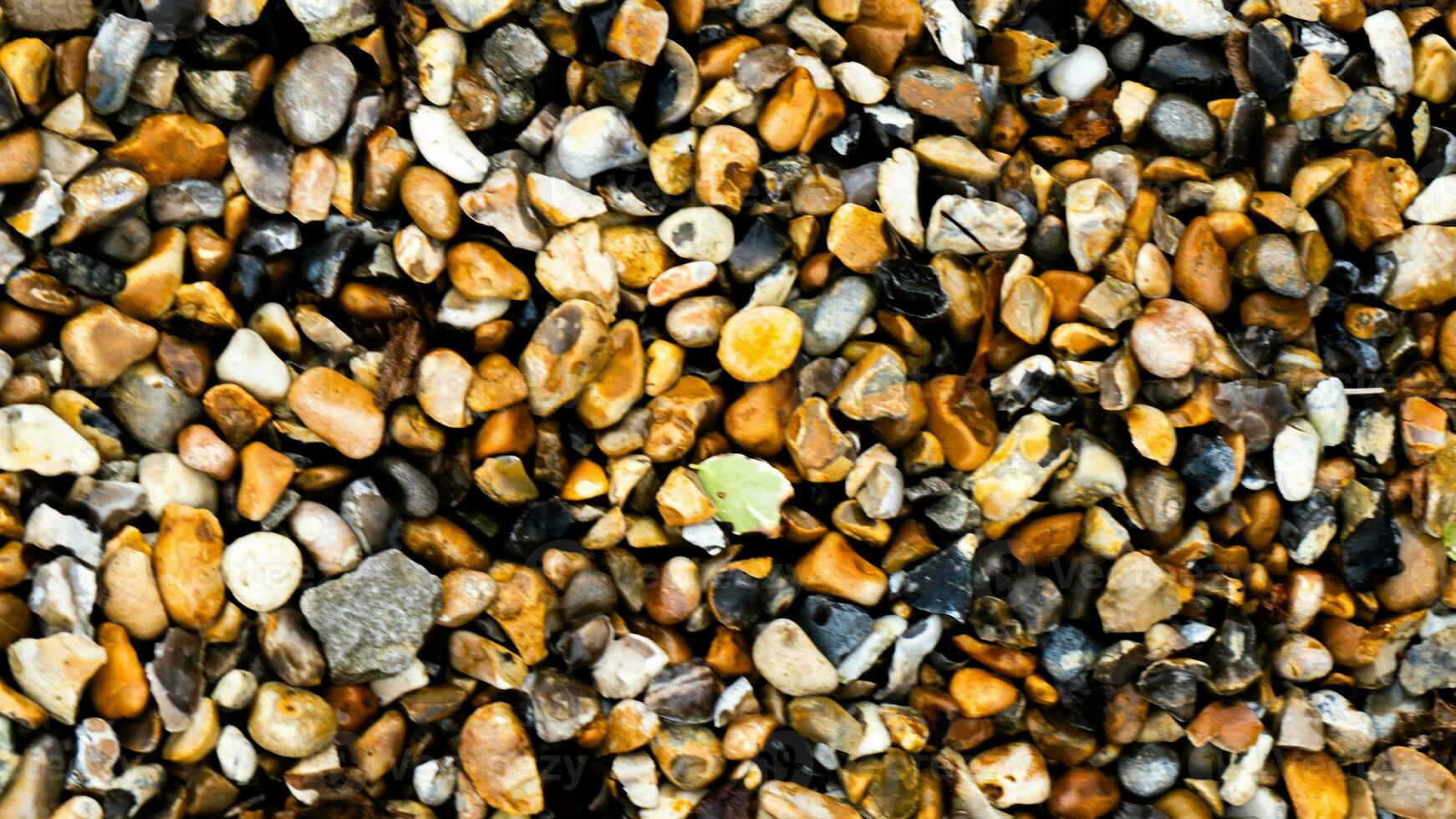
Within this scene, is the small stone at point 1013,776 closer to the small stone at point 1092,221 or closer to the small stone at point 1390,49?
the small stone at point 1092,221

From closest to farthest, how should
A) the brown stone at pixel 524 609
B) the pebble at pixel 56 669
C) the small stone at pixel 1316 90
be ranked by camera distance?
the pebble at pixel 56 669
the brown stone at pixel 524 609
the small stone at pixel 1316 90

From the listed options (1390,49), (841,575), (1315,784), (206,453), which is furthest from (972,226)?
(206,453)

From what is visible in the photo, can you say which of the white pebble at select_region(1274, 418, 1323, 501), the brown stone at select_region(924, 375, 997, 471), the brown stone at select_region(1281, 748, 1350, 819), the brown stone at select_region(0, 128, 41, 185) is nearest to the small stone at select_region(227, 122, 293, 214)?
the brown stone at select_region(0, 128, 41, 185)

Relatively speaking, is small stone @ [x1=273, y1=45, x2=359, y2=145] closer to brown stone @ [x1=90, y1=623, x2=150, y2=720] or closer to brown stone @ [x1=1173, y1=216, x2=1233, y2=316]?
brown stone @ [x1=90, y1=623, x2=150, y2=720]

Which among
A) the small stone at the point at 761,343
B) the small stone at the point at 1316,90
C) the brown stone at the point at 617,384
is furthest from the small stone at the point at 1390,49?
the brown stone at the point at 617,384

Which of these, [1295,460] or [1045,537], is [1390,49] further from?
[1045,537]

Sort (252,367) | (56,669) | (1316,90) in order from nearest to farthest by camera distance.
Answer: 1. (56,669)
2. (252,367)
3. (1316,90)

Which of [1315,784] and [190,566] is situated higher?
[190,566]

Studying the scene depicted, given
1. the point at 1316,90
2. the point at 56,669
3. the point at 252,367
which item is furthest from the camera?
the point at 1316,90

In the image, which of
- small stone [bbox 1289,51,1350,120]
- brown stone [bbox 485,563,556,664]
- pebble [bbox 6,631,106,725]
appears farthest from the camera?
small stone [bbox 1289,51,1350,120]
